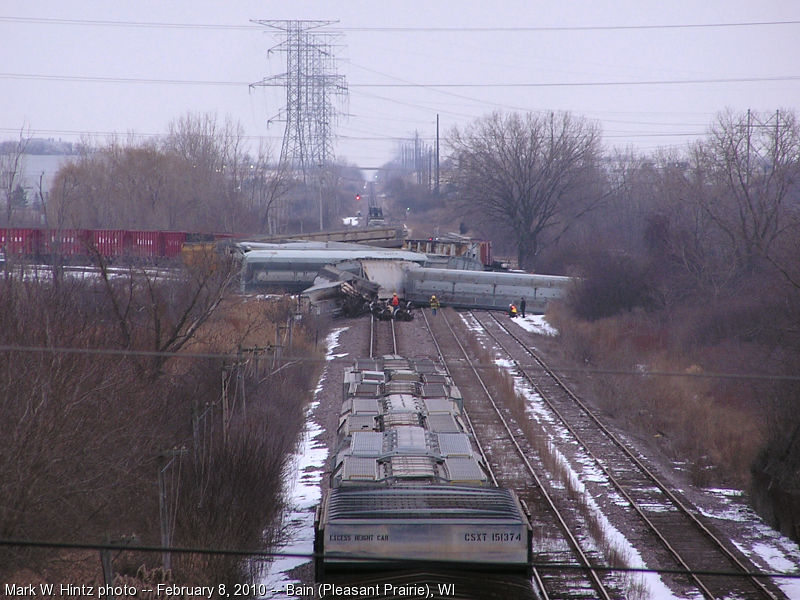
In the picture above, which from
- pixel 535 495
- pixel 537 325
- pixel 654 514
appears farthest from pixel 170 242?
pixel 654 514

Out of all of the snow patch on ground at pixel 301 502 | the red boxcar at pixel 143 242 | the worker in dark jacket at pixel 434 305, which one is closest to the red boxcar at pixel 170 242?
the red boxcar at pixel 143 242

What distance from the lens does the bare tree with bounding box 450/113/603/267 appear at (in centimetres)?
4681

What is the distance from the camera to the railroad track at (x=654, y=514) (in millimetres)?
9188

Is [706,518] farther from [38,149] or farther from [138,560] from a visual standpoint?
[38,149]

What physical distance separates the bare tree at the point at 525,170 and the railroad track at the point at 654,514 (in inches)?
1156

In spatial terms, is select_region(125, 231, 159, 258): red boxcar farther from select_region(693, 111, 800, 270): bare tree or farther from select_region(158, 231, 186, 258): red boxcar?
select_region(693, 111, 800, 270): bare tree

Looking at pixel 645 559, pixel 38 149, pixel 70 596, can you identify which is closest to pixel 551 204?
pixel 645 559

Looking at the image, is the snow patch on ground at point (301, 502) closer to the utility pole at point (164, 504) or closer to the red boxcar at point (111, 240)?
the utility pole at point (164, 504)

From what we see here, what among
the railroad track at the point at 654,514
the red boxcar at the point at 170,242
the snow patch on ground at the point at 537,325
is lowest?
the railroad track at the point at 654,514

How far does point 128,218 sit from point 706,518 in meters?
41.7

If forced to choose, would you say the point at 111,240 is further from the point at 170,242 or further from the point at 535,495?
the point at 535,495

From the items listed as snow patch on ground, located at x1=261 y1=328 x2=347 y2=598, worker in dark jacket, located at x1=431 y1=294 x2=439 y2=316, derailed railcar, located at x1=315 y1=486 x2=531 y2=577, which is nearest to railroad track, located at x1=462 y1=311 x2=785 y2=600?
derailed railcar, located at x1=315 y1=486 x2=531 y2=577

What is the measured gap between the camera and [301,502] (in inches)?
456

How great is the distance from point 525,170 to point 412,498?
41605 mm
